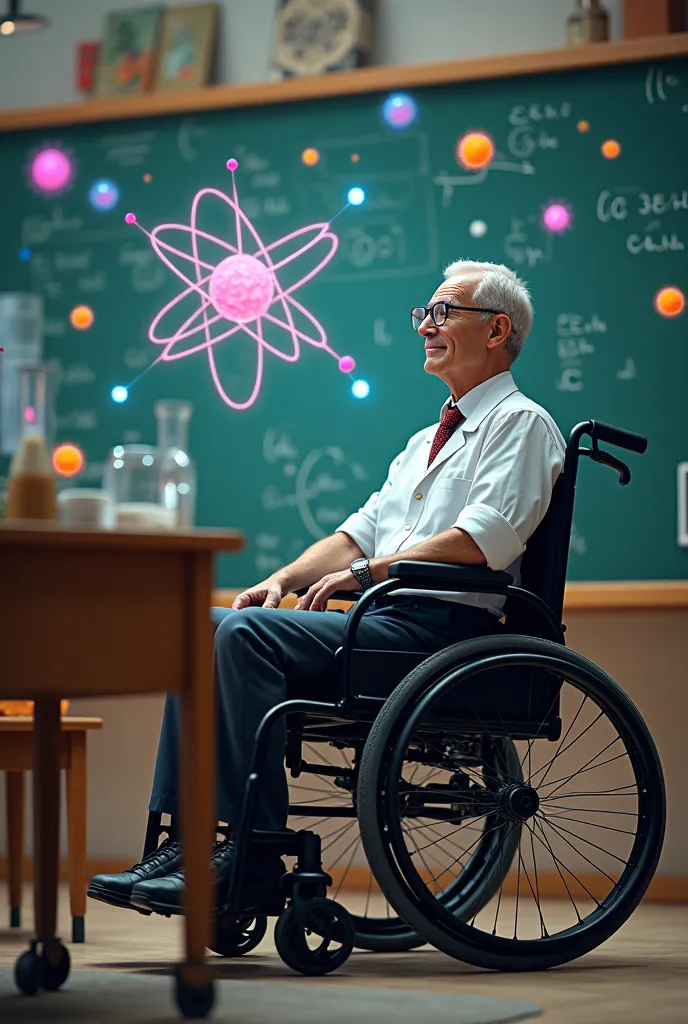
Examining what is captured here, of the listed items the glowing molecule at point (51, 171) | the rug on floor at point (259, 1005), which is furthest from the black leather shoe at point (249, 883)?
the glowing molecule at point (51, 171)

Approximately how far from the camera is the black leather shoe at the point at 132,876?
7.41 feet

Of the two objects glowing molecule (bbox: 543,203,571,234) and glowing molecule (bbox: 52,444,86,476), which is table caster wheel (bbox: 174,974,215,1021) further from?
glowing molecule (bbox: 52,444,86,476)

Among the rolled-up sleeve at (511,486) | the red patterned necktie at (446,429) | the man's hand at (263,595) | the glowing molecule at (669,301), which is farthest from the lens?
the glowing molecule at (669,301)

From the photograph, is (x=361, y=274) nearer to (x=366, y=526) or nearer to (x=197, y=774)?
(x=366, y=526)

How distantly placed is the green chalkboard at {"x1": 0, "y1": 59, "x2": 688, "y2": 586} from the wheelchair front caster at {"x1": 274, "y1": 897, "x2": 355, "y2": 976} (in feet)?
6.22

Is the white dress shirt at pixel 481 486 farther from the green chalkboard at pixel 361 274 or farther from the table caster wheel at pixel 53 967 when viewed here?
the green chalkboard at pixel 361 274

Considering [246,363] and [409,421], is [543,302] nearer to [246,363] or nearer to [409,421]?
[409,421]

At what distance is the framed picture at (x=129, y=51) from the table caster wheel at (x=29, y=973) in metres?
3.30

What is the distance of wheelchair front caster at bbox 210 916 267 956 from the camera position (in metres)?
2.53

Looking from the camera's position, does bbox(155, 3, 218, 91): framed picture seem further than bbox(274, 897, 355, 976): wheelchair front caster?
Yes

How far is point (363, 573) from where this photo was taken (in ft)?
8.38

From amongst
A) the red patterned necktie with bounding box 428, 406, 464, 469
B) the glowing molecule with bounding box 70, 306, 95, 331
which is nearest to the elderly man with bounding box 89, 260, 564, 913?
the red patterned necktie with bounding box 428, 406, 464, 469

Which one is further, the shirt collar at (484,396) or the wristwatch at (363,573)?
the shirt collar at (484,396)

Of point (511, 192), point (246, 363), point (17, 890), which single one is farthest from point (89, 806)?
point (511, 192)
